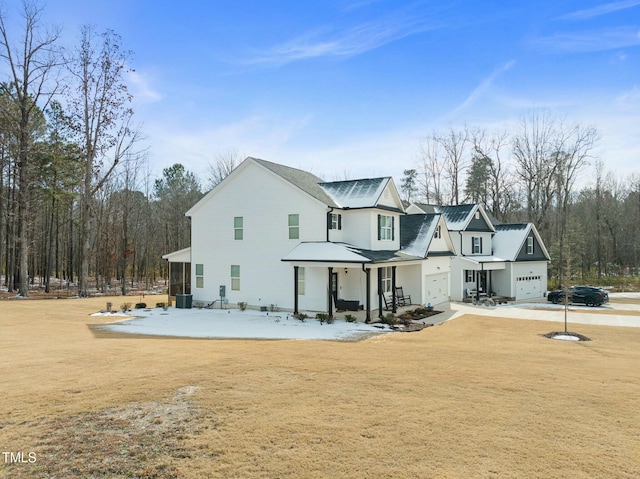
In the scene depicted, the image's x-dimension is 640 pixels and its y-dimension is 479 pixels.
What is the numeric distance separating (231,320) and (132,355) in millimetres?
9334

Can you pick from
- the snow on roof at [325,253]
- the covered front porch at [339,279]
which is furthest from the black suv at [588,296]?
the snow on roof at [325,253]

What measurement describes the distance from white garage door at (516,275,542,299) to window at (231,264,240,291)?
2311cm

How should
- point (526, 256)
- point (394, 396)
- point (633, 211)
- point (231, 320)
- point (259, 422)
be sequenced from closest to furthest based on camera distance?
point (259, 422), point (394, 396), point (231, 320), point (526, 256), point (633, 211)

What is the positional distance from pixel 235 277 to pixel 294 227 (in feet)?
16.0

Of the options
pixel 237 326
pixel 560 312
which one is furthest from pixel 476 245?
pixel 237 326

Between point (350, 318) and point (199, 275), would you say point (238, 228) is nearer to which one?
point (199, 275)

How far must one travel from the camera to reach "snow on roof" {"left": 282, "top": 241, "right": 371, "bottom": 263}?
1980 centimetres

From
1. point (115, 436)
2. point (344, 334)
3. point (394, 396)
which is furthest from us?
point (344, 334)

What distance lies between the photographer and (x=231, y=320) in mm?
20531

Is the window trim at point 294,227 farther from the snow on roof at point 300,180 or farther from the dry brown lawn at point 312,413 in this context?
the dry brown lawn at point 312,413

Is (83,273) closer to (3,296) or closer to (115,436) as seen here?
(3,296)

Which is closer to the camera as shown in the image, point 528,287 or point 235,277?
point 235,277

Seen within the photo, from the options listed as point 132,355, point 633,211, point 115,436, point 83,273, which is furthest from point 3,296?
point 633,211

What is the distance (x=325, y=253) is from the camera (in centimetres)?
2064
